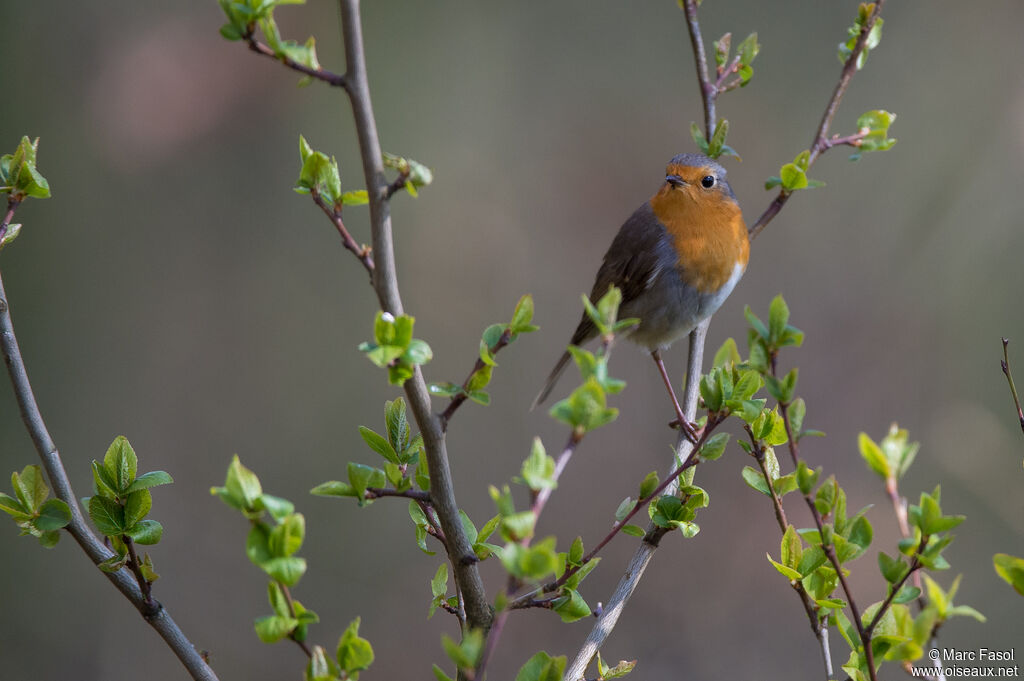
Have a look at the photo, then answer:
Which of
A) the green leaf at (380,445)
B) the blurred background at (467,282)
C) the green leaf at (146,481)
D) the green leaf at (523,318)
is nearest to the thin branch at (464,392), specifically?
the green leaf at (523,318)

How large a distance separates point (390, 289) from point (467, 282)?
10.3 ft

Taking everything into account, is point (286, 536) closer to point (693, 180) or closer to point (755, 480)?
point (755, 480)

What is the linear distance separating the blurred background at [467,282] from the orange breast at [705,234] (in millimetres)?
1172

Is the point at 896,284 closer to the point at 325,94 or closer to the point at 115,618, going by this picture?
the point at 325,94

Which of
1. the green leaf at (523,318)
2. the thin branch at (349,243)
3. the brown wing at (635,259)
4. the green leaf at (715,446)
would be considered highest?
the brown wing at (635,259)

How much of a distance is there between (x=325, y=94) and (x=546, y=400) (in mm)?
1828

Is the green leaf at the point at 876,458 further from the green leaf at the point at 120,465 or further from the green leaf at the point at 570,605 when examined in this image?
the green leaf at the point at 120,465

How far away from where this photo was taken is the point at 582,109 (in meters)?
4.25

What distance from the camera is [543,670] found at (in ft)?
3.18

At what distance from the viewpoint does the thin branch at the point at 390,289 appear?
2.84 ft

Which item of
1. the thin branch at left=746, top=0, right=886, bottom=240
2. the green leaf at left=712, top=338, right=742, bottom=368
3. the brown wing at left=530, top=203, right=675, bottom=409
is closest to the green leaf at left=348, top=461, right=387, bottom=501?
the green leaf at left=712, top=338, right=742, bottom=368

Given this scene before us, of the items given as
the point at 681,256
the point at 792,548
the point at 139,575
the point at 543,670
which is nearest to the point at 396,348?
the point at 543,670

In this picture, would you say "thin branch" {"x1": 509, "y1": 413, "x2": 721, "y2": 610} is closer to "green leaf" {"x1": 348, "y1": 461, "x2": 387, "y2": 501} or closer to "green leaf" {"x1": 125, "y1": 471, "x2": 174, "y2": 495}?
"green leaf" {"x1": 348, "y1": 461, "x2": 387, "y2": 501}

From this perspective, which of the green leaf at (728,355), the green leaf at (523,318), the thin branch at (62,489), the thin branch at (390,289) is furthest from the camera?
the green leaf at (728,355)
